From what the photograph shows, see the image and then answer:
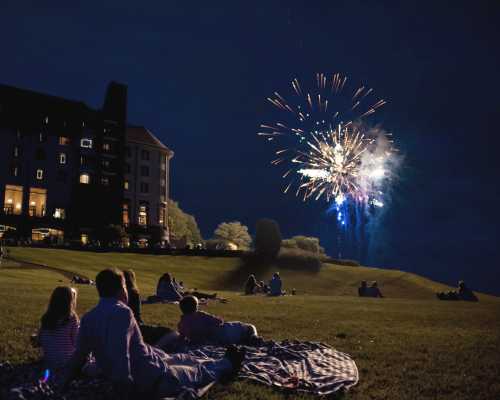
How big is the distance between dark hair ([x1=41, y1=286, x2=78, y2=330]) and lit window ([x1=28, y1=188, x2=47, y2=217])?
258 feet

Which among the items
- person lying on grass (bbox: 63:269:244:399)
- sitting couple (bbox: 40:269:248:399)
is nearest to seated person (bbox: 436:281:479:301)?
sitting couple (bbox: 40:269:248:399)

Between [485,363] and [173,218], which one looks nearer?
[485,363]

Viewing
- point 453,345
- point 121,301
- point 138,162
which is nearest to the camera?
point 121,301

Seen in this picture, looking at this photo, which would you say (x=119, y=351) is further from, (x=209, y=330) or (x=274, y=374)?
(x=209, y=330)

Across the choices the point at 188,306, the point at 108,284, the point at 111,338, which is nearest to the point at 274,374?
the point at 111,338

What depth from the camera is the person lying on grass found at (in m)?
6.84

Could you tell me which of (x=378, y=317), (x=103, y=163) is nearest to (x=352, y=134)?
(x=378, y=317)

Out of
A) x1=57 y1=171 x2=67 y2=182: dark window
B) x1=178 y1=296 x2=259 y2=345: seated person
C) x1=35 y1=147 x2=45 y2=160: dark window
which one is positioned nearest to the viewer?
x1=178 y1=296 x2=259 y2=345: seated person

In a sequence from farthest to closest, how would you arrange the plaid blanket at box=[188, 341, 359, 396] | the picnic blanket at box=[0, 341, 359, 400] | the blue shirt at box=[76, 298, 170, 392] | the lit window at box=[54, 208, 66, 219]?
the lit window at box=[54, 208, 66, 219]
the plaid blanket at box=[188, 341, 359, 396]
the picnic blanket at box=[0, 341, 359, 400]
the blue shirt at box=[76, 298, 170, 392]

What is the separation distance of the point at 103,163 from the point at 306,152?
49.1 m

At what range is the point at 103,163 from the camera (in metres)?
90.6

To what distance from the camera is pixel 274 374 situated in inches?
344

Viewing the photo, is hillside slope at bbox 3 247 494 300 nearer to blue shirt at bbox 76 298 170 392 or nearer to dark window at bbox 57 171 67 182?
dark window at bbox 57 171 67 182

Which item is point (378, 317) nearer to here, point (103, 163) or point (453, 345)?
point (453, 345)
